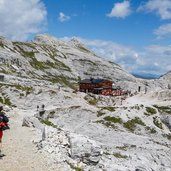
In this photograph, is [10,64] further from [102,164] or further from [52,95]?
[102,164]

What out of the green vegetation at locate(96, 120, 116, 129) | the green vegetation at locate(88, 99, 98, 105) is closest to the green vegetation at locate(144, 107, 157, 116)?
the green vegetation at locate(96, 120, 116, 129)

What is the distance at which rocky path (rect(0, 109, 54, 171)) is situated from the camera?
24.9 m

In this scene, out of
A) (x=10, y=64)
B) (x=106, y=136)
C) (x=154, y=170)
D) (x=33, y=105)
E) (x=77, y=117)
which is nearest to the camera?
(x=154, y=170)

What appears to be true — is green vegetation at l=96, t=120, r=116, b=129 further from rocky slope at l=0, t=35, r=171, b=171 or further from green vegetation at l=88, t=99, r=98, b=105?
green vegetation at l=88, t=99, r=98, b=105

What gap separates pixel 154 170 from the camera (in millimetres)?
39281

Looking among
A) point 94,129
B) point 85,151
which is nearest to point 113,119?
point 94,129

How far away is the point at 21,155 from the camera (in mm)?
27312

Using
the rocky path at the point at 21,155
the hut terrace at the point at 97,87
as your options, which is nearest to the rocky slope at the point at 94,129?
the rocky path at the point at 21,155

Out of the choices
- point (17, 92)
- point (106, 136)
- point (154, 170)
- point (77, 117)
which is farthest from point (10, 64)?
point (154, 170)

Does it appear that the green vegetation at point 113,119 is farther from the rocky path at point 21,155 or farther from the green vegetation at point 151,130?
the rocky path at point 21,155

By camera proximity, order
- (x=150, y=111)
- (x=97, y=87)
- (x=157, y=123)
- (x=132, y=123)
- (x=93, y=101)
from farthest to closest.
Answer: (x=97, y=87) → (x=93, y=101) → (x=150, y=111) → (x=157, y=123) → (x=132, y=123)

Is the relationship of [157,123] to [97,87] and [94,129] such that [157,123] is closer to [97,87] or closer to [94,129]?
[94,129]

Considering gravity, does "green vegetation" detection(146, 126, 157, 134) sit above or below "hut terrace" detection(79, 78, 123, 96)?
below

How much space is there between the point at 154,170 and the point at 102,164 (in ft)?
40.0
